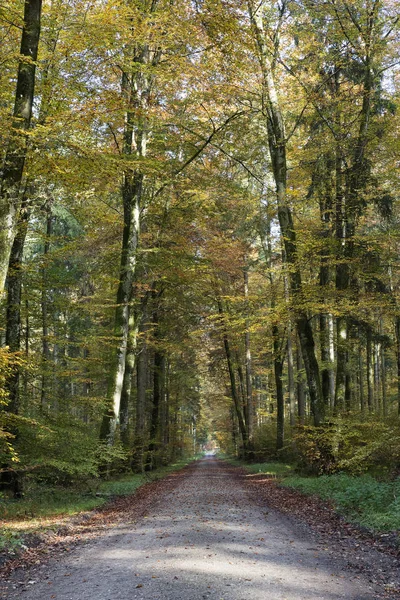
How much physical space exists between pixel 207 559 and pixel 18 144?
21.6 ft

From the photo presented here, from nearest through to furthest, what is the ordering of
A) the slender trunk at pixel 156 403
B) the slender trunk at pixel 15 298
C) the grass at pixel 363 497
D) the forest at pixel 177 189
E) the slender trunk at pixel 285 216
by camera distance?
the grass at pixel 363 497, the forest at pixel 177 189, the slender trunk at pixel 15 298, the slender trunk at pixel 285 216, the slender trunk at pixel 156 403

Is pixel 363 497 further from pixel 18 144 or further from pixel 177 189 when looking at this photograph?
pixel 177 189

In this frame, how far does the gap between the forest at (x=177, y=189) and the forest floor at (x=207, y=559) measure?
1662mm

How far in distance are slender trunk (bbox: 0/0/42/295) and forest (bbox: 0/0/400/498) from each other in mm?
26

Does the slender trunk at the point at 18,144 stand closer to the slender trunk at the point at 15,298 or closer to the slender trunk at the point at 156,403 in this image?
the slender trunk at the point at 15,298

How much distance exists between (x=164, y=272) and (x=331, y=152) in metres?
7.30

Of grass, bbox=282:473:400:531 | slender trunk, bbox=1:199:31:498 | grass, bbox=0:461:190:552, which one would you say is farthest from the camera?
slender trunk, bbox=1:199:31:498

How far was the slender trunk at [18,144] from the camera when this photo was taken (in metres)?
7.06

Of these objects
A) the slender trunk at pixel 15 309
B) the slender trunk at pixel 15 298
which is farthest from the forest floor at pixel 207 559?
the slender trunk at pixel 15 298

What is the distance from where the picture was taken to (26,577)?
17.4 ft

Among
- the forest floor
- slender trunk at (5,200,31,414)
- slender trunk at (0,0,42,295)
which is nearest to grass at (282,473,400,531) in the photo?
the forest floor

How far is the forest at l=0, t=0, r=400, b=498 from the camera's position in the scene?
861 centimetres

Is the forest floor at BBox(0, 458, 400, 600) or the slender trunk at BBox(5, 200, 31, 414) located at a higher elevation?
the slender trunk at BBox(5, 200, 31, 414)

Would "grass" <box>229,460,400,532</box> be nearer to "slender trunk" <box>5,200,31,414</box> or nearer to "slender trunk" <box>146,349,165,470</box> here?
"slender trunk" <box>5,200,31,414</box>
